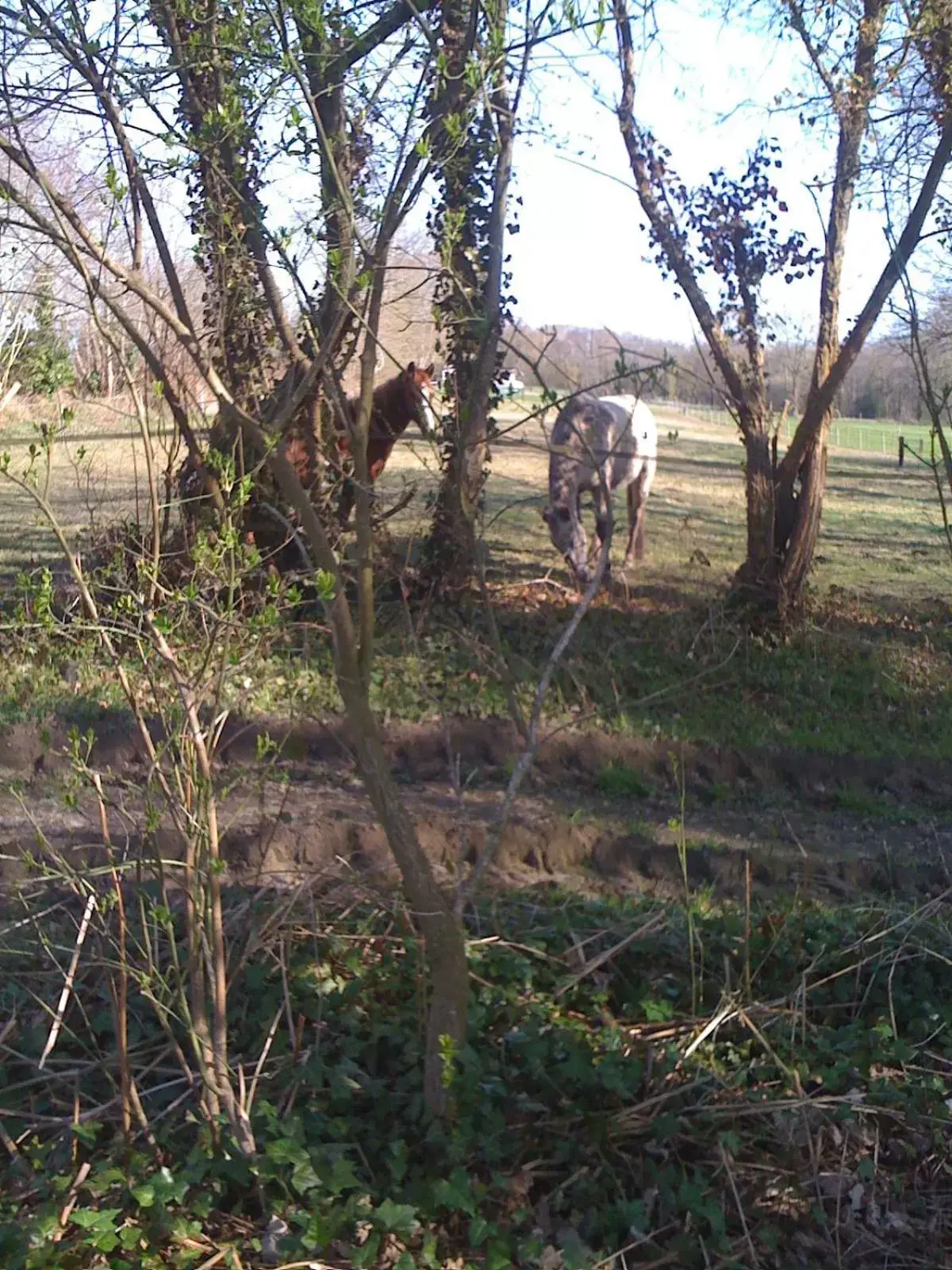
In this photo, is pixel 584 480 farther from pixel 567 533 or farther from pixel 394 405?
pixel 394 405

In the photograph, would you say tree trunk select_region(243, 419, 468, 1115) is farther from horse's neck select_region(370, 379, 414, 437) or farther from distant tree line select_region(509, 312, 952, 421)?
horse's neck select_region(370, 379, 414, 437)

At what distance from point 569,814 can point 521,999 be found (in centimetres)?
312

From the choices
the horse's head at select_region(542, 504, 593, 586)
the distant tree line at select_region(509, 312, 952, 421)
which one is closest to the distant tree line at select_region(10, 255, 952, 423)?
the distant tree line at select_region(509, 312, 952, 421)

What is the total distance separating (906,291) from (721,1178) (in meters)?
3.38

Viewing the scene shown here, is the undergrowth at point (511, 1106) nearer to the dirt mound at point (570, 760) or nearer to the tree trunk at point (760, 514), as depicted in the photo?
the dirt mound at point (570, 760)

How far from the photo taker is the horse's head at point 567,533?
12320mm

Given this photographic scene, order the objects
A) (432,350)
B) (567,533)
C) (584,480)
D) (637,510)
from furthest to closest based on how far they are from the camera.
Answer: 1. (637,510)
2. (584,480)
3. (567,533)
4. (432,350)

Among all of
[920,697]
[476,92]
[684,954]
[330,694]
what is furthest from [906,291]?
[920,697]

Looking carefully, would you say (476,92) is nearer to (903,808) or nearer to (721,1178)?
(721,1178)

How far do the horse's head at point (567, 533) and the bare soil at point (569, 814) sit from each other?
10.9 feet

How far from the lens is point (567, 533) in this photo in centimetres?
1273

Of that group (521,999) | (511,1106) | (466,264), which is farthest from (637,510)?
(511,1106)

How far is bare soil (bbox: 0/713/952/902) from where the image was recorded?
22.2 ft

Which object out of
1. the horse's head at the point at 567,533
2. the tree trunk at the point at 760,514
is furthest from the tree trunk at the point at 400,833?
the horse's head at the point at 567,533
